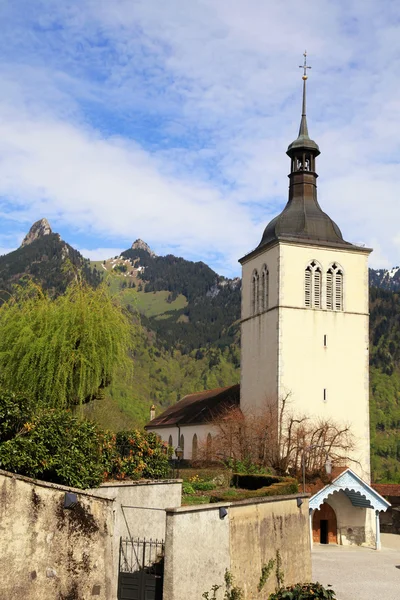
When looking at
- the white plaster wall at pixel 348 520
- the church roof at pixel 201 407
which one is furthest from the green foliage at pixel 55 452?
the church roof at pixel 201 407

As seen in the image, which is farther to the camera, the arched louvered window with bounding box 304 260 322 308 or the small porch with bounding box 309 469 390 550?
the arched louvered window with bounding box 304 260 322 308


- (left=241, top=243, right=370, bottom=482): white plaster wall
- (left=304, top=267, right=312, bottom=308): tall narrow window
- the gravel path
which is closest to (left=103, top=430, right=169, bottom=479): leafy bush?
the gravel path

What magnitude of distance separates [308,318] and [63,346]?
24.6 meters

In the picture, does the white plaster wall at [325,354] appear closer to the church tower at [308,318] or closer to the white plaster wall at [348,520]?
the church tower at [308,318]

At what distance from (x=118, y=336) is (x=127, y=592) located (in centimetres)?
974

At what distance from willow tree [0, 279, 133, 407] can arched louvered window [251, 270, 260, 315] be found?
2449 centimetres

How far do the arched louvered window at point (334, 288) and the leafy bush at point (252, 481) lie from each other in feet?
62.6

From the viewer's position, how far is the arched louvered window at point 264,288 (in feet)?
157

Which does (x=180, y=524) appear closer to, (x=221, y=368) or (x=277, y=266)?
(x=277, y=266)

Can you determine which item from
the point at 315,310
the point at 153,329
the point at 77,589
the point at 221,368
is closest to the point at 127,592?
the point at 77,589

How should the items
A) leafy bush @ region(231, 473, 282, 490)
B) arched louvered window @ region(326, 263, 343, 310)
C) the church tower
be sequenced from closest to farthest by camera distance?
Answer: leafy bush @ region(231, 473, 282, 490)
the church tower
arched louvered window @ region(326, 263, 343, 310)

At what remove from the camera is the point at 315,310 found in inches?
1821

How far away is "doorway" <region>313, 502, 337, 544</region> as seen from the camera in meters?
39.4

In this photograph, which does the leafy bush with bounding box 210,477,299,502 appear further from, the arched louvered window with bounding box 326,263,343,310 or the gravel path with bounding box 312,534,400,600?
the arched louvered window with bounding box 326,263,343,310
